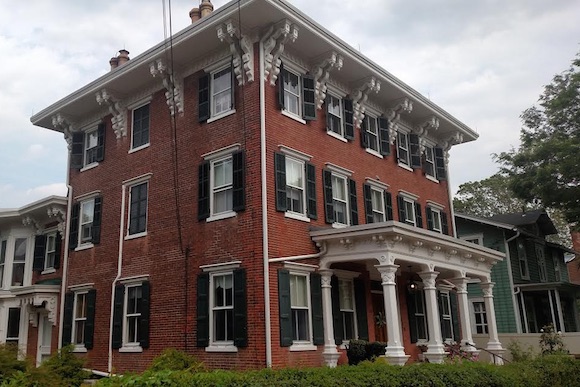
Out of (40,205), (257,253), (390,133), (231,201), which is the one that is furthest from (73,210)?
(390,133)

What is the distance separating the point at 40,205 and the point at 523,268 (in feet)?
78.8

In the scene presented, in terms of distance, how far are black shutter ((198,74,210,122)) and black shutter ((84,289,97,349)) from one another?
7066 mm

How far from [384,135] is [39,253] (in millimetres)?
14690

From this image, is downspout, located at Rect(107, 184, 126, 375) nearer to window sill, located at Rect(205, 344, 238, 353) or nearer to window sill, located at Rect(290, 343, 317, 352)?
window sill, located at Rect(205, 344, 238, 353)

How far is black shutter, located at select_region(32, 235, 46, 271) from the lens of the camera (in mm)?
22169

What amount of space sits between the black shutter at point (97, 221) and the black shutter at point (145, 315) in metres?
3.39

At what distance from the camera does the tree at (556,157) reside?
21516 mm

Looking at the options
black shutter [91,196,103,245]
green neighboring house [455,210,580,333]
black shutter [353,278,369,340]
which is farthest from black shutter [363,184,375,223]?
green neighboring house [455,210,580,333]

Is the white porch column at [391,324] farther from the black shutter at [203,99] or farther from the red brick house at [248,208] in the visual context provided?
the black shutter at [203,99]

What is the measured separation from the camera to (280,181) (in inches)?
574

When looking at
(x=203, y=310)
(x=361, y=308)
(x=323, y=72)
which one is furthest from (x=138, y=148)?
(x=361, y=308)

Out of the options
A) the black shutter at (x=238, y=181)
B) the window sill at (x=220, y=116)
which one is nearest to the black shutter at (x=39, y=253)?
the window sill at (x=220, y=116)

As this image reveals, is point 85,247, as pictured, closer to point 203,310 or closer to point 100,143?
point 100,143

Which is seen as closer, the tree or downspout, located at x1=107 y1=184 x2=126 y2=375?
downspout, located at x1=107 y1=184 x2=126 y2=375
